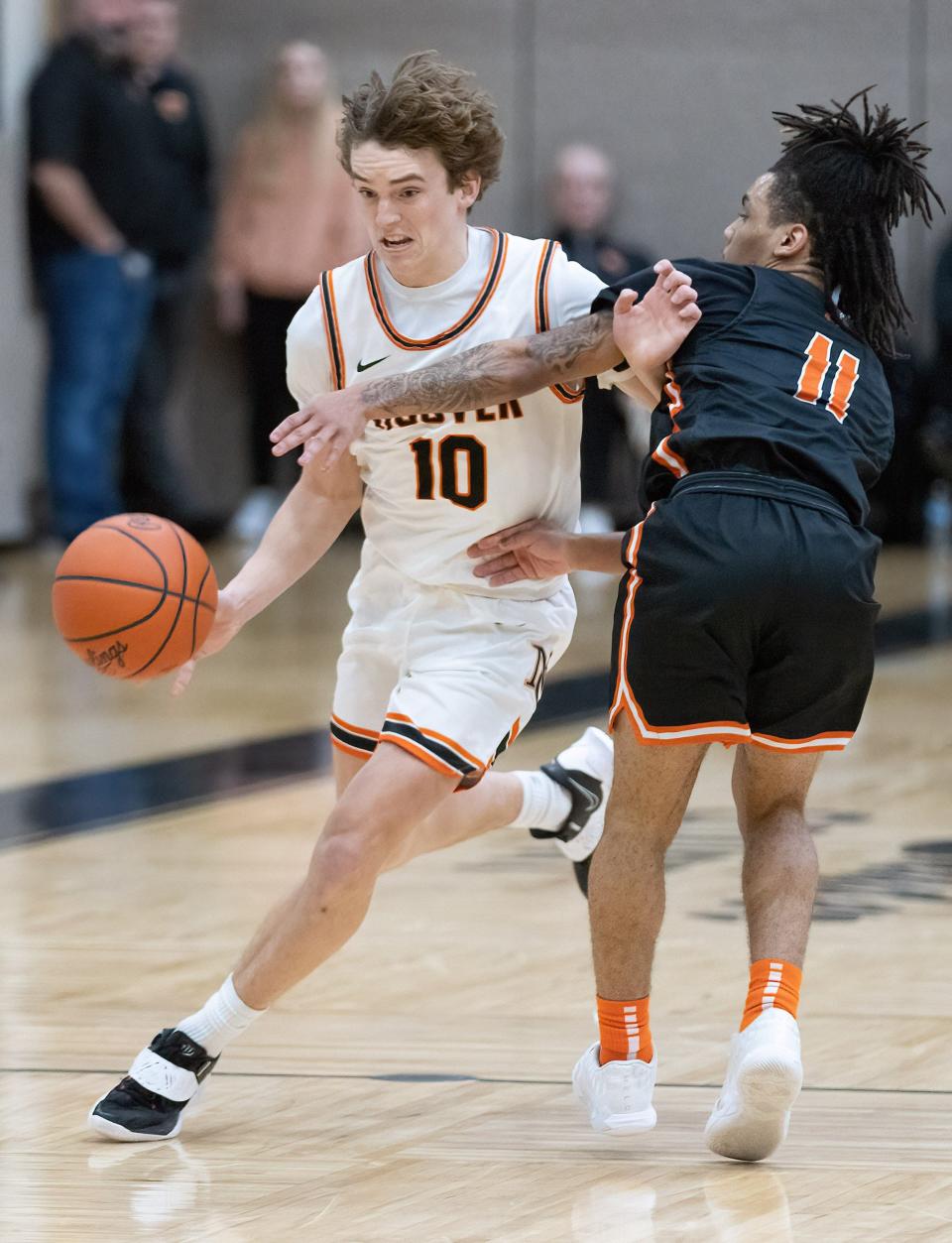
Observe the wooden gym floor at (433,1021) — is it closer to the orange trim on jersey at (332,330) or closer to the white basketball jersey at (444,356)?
the white basketball jersey at (444,356)

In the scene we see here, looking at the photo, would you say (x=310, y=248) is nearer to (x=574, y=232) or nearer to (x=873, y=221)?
(x=574, y=232)

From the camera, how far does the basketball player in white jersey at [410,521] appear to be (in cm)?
335

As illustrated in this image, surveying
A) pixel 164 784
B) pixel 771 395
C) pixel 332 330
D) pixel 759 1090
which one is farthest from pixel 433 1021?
pixel 164 784

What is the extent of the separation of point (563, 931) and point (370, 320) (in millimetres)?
1529

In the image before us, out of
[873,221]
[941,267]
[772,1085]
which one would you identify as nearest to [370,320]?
[873,221]

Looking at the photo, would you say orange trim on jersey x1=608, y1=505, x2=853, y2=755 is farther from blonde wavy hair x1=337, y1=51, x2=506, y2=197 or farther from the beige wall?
the beige wall

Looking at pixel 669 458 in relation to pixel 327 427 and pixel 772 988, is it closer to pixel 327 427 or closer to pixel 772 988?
pixel 327 427

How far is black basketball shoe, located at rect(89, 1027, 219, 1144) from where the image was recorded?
128 inches

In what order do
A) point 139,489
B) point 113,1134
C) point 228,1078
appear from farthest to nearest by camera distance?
point 139,489 → point 228,1078 → point 113,1134

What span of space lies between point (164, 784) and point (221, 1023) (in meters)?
2.90

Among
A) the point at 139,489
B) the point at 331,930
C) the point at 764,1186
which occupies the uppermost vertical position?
the point at 331,930

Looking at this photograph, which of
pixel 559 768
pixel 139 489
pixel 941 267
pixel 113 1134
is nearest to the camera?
pixel 113 1134

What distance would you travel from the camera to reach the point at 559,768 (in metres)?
4.41

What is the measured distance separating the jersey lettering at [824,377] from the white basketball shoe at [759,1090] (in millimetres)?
895
